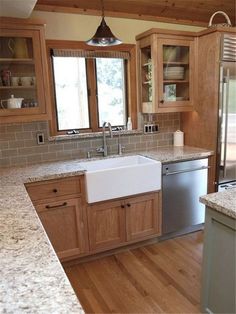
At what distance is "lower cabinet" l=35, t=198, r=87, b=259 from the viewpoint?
2.36 meters

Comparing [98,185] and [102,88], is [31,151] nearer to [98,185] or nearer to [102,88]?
[98,185]

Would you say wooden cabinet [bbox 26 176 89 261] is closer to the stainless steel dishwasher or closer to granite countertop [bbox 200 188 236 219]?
the stainless steel dishwasher

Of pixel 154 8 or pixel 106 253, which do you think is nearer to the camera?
pixel 106 253

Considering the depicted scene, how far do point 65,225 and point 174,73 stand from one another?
2025 mm

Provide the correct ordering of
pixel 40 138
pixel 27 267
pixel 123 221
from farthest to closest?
pixel 40 138
pixel 123 221
pixel 27 267

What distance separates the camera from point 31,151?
2.77 m

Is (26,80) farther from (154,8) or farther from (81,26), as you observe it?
(154,8)

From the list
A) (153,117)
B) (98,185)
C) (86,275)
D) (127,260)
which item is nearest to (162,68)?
(153,117)

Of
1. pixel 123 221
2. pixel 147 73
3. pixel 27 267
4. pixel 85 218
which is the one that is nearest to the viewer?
pixel 27 267

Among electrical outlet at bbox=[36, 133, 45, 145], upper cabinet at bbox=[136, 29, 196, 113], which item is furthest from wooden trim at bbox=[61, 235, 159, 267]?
upper cabinet at bbox=[136, 29, 196, 113]

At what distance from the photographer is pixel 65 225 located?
2430mm

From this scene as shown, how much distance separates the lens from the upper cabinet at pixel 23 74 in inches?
91.5

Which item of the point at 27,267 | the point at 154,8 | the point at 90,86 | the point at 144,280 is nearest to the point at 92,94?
the point at 90,86

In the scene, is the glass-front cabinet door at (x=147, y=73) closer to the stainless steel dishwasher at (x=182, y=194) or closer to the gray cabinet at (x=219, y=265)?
the stainless steel dishwasher at (x=182, y=194)
